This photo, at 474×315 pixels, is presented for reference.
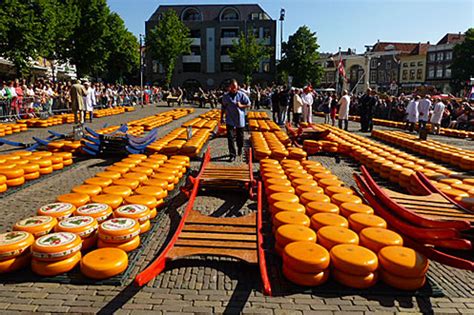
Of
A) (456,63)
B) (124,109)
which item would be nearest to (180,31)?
(124,109)

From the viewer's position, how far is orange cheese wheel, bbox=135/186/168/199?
5571 millimetres

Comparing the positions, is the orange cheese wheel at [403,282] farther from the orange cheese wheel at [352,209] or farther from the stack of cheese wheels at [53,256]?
the stack of cheese wheels at [53,256]

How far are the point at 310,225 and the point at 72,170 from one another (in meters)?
6.31

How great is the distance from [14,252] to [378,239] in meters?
3.86

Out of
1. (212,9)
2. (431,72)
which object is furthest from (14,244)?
(431,72)

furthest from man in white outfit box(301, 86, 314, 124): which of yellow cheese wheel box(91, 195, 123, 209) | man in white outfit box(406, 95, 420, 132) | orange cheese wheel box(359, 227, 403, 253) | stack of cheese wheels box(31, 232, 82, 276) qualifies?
stack of cheese wheels box(31, 232, 82, 276)

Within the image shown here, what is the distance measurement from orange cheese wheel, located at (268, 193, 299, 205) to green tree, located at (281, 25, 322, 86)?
51.3m

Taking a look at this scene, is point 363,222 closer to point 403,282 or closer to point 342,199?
point 342,199

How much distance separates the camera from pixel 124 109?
88.3 feet

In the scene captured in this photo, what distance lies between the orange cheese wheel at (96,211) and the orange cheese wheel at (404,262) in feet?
11.0

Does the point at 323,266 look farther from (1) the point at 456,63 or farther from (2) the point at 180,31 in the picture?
(1) the point at 456,63

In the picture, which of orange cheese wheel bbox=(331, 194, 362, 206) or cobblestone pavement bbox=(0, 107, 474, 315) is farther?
orange cheese wheel bbox=(331, 194, 362, 206)

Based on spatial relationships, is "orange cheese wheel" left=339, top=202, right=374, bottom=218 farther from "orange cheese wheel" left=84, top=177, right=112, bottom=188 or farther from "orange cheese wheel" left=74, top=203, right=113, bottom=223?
"orange cheese wheel" left=84, top=177, right=112, bottom=188

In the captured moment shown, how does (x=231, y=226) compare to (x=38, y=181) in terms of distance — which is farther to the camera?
(x=38, y=181)
